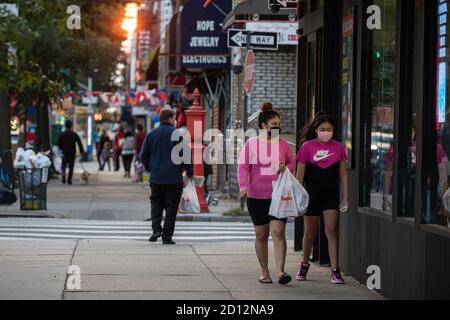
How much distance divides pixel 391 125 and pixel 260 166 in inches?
54.7

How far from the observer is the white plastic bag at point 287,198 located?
409 inches

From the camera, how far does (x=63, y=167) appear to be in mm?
33656

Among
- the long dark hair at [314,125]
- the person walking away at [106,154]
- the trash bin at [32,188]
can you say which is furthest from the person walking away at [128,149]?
the long dark hair at [314,125]

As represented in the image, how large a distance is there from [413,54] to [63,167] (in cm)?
2526

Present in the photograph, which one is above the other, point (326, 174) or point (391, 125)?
point (391, 125)

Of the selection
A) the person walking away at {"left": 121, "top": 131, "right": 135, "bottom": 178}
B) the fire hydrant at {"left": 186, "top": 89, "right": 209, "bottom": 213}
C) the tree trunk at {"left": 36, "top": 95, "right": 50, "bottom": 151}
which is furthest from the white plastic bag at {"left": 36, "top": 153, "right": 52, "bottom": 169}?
the person walking away at {"left": 121, "top": 131, "right": 135, "bottom": 178}

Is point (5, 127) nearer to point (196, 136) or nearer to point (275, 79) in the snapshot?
point (275, 79)

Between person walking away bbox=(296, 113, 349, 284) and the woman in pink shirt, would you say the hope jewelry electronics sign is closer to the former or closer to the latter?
person walking away bbox=(296, 113, 349, 284)

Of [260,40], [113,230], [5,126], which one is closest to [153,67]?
[5,126]

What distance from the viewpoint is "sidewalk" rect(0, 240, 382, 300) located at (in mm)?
9812

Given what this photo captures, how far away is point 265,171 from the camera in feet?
34.8

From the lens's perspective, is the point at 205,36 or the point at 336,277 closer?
the point at 336,277

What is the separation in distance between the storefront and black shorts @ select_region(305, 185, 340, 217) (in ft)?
1.03
